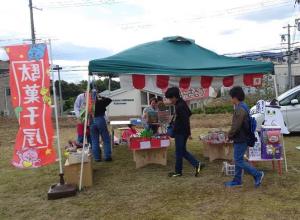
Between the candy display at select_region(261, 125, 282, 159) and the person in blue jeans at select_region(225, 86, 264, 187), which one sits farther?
the candy display at select_region(261, 125, 282, 159)

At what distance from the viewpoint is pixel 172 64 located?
269 inches

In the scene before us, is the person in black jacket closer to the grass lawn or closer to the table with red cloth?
the grass lawn

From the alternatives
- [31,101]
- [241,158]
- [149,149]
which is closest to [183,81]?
[149,149]

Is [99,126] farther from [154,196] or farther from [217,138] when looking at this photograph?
[154,196]

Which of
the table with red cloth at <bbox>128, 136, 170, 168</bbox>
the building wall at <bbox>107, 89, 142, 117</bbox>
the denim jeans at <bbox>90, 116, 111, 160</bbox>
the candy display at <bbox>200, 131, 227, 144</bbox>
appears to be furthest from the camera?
the building wall at <bbox>107, 89, 142, 117</bbox>

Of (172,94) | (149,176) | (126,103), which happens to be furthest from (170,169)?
(126,103)

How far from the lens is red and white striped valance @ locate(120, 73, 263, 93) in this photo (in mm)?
6988

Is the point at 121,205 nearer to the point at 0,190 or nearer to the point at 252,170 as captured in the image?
the point at 252,170

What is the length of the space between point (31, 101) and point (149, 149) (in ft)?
9.55

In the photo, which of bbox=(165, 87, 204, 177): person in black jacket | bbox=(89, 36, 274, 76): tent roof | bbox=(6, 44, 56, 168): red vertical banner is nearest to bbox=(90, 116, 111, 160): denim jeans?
bbox=(89, 36, 274, 76): tent roof

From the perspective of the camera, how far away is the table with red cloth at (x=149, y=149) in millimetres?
7461

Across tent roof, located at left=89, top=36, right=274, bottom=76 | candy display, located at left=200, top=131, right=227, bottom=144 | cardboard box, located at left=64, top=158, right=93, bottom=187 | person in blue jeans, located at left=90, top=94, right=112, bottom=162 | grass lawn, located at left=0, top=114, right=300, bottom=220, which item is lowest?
grass lawn, located at left=0, top=114, right=300, bottom=220

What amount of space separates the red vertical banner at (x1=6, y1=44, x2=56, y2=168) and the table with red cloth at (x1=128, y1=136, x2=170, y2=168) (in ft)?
6.88

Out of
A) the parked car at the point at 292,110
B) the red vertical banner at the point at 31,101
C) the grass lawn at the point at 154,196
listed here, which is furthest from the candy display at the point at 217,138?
the parked car at the point at 292,110
